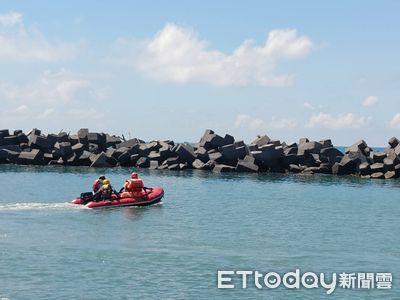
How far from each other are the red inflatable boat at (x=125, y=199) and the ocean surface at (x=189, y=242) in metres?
0.54

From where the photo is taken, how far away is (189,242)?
28359mm

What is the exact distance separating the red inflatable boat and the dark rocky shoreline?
27343mm

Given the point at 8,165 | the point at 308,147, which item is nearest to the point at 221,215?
the point at 308,147

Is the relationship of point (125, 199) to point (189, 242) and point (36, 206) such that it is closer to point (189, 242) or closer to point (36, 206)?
point (36, 206)

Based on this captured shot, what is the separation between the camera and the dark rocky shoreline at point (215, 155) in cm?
6800

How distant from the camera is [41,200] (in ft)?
140

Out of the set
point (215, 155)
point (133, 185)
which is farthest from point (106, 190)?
point (215, 155)

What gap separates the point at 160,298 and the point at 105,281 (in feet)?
7.97

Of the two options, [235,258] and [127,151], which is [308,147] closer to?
[127,151]

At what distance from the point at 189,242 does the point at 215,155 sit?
1663 inches

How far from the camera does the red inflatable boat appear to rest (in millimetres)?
39062

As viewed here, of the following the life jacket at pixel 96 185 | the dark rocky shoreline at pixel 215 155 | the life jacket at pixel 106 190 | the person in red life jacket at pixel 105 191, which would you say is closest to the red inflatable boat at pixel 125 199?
the person in red life jacket at pixel 105 191

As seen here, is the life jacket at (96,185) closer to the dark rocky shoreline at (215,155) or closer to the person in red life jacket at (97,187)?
the person in red life jacket at (97,187)

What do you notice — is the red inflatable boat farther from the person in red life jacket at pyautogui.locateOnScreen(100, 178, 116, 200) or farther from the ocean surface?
the ocean surface
